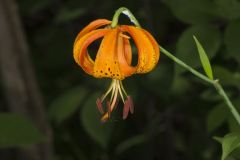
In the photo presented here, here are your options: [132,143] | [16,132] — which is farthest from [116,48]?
[132,143]

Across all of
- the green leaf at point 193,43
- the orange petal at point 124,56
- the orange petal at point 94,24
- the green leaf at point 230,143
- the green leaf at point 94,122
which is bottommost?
the green leaf at point 94,122

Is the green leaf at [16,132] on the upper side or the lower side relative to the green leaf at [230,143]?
lower

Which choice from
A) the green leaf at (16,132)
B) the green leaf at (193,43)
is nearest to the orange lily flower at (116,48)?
the green leaf at (193,43)

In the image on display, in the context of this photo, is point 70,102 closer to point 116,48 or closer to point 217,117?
point 217,117

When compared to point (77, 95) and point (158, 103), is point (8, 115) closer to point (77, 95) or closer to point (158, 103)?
point (77, 95)

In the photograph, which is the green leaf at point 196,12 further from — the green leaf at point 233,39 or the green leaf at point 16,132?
the green leaf at point 16,132
